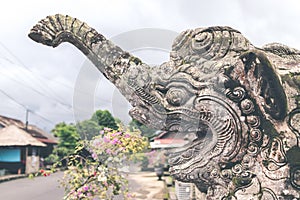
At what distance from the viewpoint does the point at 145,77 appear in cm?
224

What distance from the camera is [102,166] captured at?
174 inches

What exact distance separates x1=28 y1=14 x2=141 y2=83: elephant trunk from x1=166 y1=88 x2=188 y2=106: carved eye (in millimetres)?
353

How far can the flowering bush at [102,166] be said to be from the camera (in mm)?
4555

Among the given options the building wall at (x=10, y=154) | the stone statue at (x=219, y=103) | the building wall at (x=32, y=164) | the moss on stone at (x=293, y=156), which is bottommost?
the moss on stone at (x=293, y=156)

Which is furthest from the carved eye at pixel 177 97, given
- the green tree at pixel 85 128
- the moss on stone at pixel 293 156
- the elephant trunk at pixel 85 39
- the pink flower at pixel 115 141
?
the pink flower at pixel 115 141

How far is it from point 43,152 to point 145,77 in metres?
29.8

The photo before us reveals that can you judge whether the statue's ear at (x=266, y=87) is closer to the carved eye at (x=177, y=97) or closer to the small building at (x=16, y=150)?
the carved eye at (x=177, y=97)

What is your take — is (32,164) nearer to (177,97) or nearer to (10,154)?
(10,154)

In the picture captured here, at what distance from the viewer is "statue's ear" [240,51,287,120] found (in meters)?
2.03

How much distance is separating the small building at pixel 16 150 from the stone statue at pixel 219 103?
20.6 m

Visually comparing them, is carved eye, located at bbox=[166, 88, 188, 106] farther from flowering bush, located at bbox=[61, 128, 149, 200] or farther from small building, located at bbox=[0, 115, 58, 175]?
small building, located at bbox=[0, 115, 58, 175]

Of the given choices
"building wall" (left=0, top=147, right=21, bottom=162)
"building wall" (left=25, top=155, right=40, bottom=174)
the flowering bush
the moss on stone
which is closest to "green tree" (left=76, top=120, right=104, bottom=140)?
the flowering bush

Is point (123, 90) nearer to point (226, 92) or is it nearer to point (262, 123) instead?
point (226, 92)

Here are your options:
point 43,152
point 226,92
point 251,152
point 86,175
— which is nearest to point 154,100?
point 226,92
